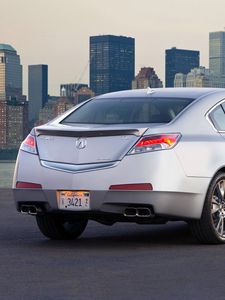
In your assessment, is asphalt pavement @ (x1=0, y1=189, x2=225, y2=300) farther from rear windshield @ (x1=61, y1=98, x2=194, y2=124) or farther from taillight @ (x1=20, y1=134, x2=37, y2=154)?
rear windshield @ (x1=61, y1=98, x2=194, y2=124)

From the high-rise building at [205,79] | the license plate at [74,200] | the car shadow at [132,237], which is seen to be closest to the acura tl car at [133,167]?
the license plate at [74,200]

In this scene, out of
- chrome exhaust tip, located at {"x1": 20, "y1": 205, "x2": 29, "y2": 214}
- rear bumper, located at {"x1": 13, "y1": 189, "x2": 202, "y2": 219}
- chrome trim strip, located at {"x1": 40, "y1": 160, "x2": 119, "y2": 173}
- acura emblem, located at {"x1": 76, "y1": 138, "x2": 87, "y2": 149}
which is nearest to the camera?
rear bumper, located at {"x1": 13, "y1": 189, "x2": 202, "y2": 219}

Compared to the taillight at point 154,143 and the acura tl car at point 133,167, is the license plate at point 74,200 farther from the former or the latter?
the taillight at point 154,143

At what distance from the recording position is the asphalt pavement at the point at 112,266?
21.5 ft

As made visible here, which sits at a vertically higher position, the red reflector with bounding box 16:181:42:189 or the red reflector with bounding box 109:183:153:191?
→ the red reflector with bounding box 109:183:153:191

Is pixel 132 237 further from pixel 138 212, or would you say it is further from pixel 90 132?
pixel 90 132

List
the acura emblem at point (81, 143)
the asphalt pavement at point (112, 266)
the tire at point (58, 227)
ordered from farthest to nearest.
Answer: the tire at point (58, 227), the acura emblem at point (81, 143), the asphalt pavement at point (112, 266)

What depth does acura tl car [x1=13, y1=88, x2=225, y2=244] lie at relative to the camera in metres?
8.73

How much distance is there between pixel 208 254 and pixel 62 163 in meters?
1.57

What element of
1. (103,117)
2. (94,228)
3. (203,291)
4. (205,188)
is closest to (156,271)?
(203,291)

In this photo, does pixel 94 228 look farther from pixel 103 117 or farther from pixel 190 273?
pixel 190 273

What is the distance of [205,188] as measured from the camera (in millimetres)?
9055

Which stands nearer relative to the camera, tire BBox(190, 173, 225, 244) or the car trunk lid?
the car trunk lid

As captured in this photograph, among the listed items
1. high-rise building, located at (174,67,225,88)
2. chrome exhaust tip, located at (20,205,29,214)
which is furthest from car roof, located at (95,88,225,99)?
high-rise building, located at (174,67,225,88)
